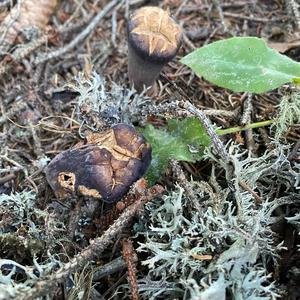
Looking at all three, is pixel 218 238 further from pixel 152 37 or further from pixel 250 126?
pixel 152 37

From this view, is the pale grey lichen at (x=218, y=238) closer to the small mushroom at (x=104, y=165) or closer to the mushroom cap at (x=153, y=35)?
the small mushroom at (x=104, y=165)

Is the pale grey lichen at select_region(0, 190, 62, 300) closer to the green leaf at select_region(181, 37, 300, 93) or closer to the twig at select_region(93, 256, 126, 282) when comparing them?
the twig at select_region(93, 256, 126, 282)

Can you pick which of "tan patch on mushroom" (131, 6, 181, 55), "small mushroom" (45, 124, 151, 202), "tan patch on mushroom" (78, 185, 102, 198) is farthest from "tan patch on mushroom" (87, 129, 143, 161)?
"tan patch on mushroom" (131, 6, 181, 55)

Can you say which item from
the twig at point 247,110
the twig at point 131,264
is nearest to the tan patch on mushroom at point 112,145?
the twig at point 131,264

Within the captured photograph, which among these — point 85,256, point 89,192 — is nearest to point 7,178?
point 89,192

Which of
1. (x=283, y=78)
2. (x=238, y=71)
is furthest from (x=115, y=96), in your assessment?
(x=283, y=78)
